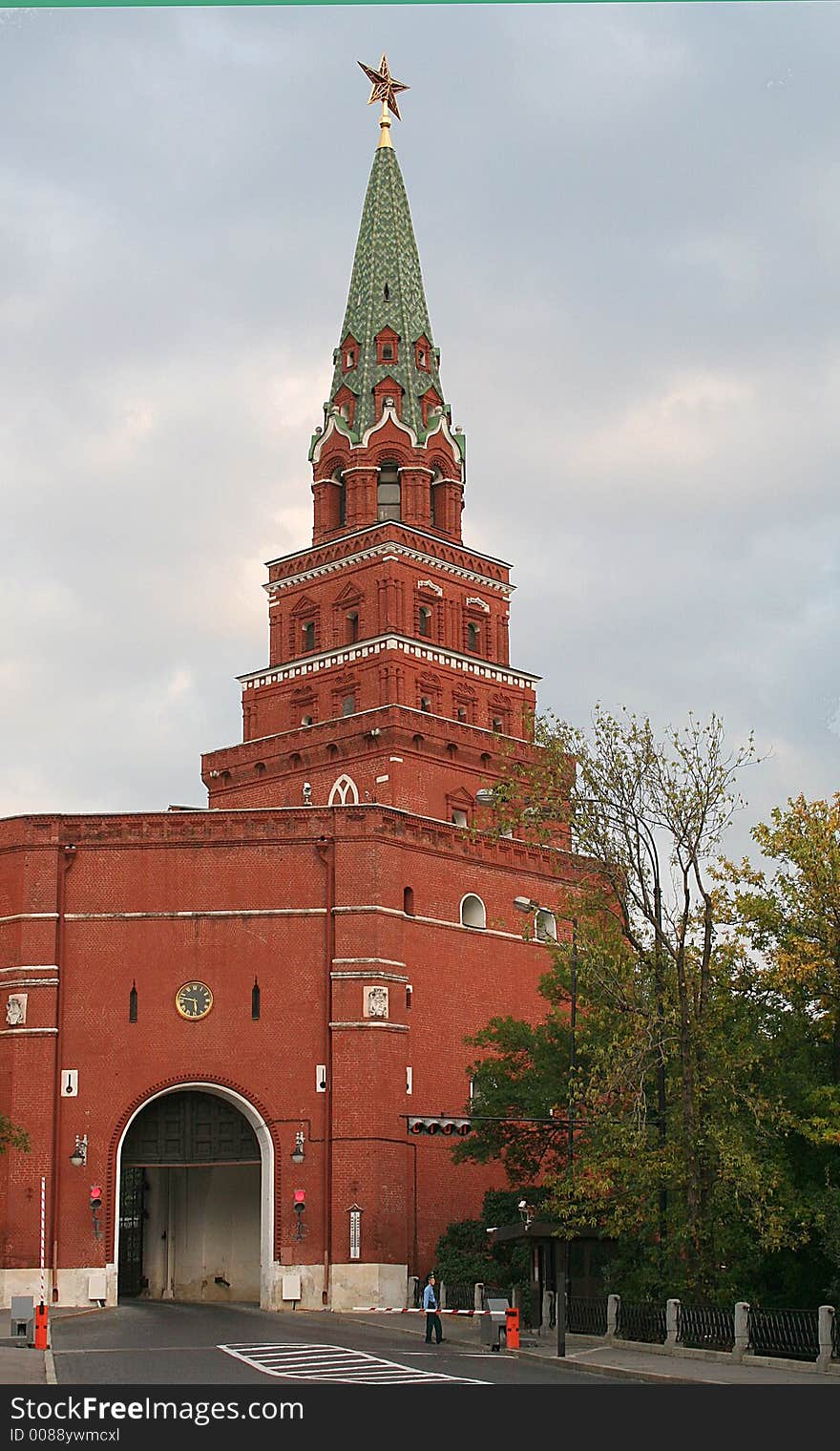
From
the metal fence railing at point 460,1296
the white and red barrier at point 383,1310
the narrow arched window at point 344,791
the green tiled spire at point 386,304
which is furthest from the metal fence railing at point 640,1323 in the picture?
the green tiled spire at point 386,304

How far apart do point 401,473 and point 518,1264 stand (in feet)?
103

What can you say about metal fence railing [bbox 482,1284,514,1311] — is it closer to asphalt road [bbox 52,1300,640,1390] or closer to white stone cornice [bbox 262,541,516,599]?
asphalt road [bbox 52,1300,640,1390]

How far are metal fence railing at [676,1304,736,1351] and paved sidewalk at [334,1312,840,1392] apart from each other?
57 cm

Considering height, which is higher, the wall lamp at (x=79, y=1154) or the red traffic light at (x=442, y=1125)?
the red traffic light at (x=442, y=1125)

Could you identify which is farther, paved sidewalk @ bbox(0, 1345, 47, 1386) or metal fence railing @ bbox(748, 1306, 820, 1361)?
metal fence railing @ bbox(748, 1306, 820, 1361)

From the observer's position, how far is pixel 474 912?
55.7 m

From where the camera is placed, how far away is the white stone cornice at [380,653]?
209 ft

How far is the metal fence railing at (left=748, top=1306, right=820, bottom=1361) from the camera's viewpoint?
104ft

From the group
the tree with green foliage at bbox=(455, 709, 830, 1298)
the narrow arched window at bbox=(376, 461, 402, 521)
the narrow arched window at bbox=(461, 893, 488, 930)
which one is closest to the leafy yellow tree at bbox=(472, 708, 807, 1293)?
the tree with green foliage at bbox=(455, 709, 830, 1298)

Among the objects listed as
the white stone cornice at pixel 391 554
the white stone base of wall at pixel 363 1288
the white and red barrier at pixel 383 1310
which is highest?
the white stone cornice at pixel 391 554

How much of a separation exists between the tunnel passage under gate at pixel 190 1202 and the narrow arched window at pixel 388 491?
83.9 ft

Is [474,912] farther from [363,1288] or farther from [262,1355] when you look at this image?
[262,1355]

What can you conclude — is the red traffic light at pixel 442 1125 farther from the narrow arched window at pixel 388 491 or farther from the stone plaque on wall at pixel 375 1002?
the narrow arched window at pixel 388 491

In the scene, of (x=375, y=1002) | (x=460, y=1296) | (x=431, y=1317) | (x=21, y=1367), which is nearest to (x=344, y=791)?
(x=375, y=1002)
